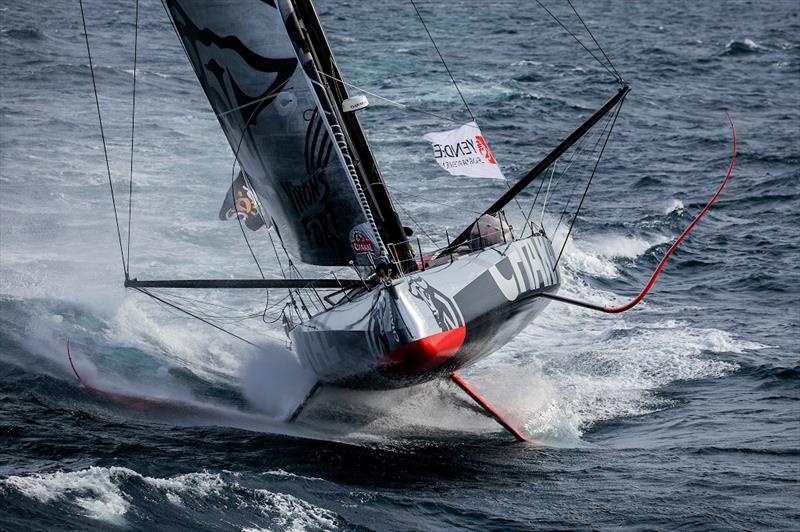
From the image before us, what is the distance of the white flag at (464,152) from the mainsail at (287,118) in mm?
833

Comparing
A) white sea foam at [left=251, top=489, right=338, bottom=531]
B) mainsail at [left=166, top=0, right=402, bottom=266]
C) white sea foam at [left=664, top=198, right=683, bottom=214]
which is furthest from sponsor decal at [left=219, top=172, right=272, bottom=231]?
white sea foam at [left=664, top=198, right=683, bottom=214]

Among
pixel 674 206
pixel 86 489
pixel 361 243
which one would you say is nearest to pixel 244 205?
pixel 361 243

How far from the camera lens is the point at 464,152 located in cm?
1277

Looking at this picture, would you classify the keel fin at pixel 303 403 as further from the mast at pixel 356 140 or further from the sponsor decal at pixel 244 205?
the sponsor decal at pixel 244 205

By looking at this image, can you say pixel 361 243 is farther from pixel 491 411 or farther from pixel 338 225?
pixel 491 411

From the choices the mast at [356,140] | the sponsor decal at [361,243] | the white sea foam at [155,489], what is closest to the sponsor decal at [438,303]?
the mast at [356,140]

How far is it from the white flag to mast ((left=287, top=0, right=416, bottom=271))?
773mm

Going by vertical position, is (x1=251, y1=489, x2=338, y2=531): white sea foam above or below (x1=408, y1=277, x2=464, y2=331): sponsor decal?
below

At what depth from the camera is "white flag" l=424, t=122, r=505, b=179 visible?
41.7 feet

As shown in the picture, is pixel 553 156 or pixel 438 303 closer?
pixel 438 303

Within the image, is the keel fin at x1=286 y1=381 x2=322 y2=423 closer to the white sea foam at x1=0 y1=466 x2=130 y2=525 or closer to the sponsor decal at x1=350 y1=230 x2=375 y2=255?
the sponsor decal at x1=350 y1=230 x2=375 y2=255

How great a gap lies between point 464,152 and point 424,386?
9.75 feet

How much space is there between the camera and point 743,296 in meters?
18.2

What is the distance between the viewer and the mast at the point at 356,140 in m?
12.1
